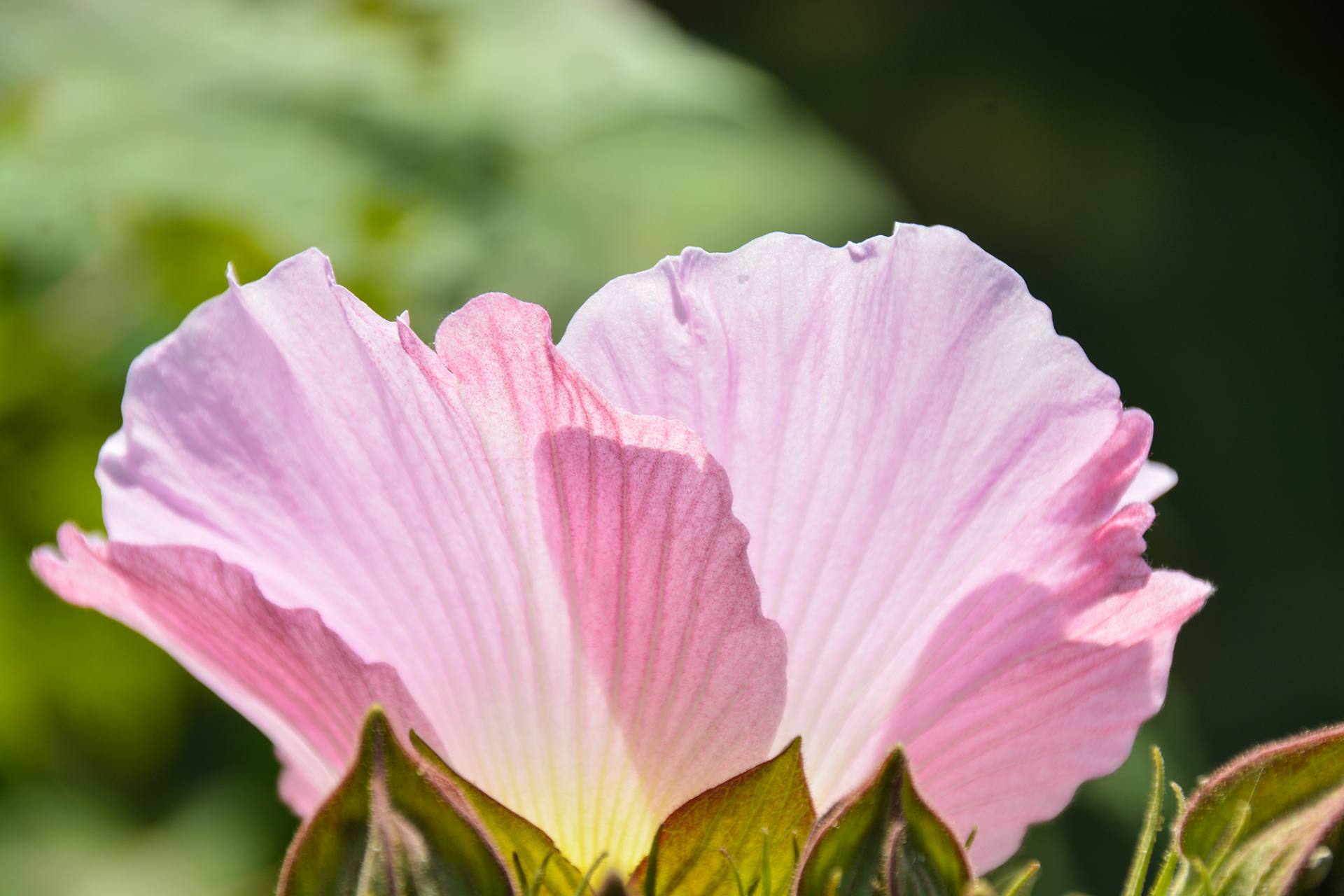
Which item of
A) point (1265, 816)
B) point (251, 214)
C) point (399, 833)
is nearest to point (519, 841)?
point (399, 833)

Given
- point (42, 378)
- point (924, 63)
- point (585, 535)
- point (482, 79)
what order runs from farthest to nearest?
point (924, 63) → point (482, 79) → point (42, 378) → point (585, 535)

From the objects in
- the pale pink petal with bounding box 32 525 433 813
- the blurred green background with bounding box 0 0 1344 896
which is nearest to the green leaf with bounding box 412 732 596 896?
the pale pink petal with bounding box 32 525 433 813

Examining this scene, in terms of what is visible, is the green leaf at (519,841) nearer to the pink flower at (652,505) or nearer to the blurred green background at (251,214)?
the pink flower at (652,505)

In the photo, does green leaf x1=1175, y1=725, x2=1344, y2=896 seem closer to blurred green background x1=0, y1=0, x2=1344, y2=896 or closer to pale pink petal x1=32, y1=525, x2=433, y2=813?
pale pink petal x1=32, y1=525, x2=433, y2=813

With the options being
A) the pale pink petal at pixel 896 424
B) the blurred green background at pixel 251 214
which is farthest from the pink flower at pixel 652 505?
the blurred green background at pixel 251 214

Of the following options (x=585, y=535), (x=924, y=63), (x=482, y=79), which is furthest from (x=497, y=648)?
(x=924, y=63)

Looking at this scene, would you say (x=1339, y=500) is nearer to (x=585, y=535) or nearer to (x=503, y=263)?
(x=503, y=263)

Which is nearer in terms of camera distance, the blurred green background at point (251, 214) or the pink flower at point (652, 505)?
the pink flower at point (652, 505)
